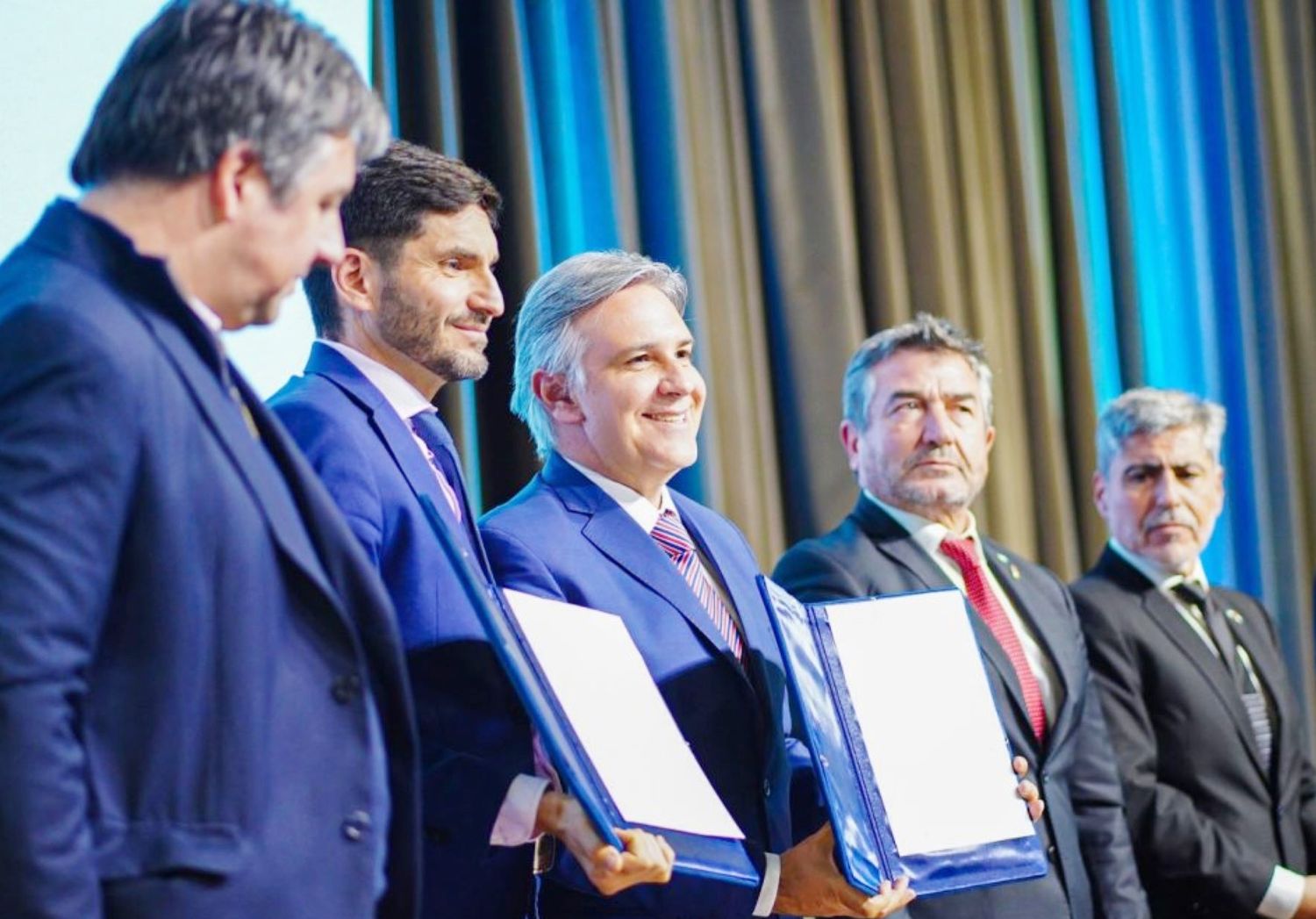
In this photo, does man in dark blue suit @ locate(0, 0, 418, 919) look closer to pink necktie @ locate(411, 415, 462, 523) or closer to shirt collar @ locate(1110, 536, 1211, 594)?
pink necktie @ locate(411, 415, 462, 523)

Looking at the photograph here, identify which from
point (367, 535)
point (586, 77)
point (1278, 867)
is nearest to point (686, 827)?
point (367, 535)

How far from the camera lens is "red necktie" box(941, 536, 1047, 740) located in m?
2.94

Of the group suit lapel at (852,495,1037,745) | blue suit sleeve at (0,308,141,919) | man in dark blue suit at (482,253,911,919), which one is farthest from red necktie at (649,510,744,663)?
blue suit sleeve at (0,308,141,919)

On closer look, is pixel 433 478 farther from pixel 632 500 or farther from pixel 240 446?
pixel 240 446

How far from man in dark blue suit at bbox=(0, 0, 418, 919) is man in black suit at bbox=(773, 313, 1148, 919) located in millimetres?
1514

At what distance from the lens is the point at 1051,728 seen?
2.93m

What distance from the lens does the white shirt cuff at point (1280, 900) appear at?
129 inches

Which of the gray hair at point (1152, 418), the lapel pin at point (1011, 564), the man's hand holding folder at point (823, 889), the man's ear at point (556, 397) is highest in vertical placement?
the man's ear at point (556, 397)

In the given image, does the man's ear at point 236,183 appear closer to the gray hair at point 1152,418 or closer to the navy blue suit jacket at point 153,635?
the navy blue suit jacket at point 153,635

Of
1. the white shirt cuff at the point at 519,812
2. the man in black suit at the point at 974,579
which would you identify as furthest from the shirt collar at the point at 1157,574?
the white shirt cuff at the point at 519,812

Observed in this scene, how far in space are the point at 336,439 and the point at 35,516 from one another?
79 cm

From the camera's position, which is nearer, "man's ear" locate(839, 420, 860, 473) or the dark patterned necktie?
"man's ear" locate(839, 420, 860, 473)

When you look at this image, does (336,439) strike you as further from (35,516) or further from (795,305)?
(795,305)

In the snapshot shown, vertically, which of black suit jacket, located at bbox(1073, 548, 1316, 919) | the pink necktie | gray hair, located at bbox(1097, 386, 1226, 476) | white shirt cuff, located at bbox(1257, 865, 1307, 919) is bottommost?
white shirt cuff, located at bbox(1257, 865, 1307, 919)
